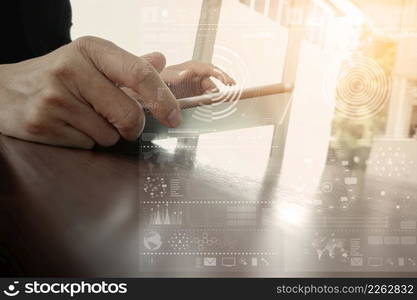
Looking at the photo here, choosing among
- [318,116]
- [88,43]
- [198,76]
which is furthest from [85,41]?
[318,116]

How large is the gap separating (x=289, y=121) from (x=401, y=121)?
8 centimetres

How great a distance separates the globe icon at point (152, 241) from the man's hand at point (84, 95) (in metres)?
0.11

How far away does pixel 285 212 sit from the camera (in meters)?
0.37

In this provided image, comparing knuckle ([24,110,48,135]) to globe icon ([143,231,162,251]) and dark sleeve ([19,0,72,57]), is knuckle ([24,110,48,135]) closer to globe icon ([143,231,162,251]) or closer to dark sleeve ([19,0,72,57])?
globe icon ([143,231,162,251])

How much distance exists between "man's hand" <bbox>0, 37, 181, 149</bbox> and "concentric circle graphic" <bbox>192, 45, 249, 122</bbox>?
0.15 ft

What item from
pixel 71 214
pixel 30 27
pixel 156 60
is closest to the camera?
pixel 71 214

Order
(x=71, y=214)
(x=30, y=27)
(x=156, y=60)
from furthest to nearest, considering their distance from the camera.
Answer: (x=30, y=27) → (x=156, y=60) → (x=71, y=214)

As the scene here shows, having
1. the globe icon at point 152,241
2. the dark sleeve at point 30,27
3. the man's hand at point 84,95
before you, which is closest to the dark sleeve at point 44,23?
the dark sleeve at point 30,27

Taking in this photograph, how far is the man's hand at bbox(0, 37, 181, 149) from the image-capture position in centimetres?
45

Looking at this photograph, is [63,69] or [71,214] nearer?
[71,214]

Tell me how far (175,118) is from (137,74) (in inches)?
2.9

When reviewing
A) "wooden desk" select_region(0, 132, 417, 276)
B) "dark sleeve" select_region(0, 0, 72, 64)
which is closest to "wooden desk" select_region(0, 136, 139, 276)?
"wooden desk" select_region(0, 132, 417, 276)

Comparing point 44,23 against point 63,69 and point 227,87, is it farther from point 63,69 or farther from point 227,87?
point 227,87

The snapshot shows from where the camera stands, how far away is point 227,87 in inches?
15.8
